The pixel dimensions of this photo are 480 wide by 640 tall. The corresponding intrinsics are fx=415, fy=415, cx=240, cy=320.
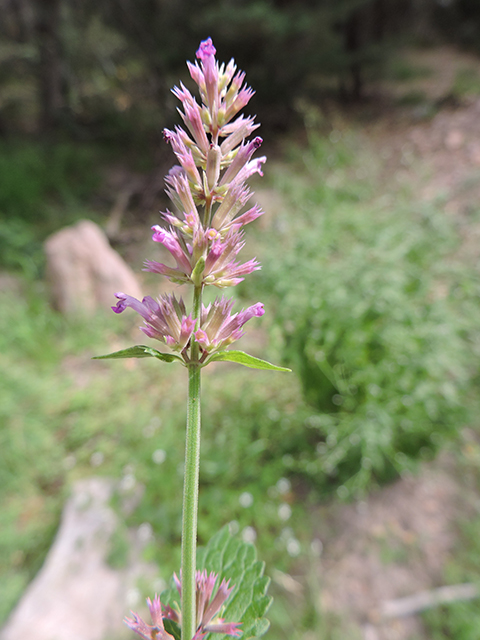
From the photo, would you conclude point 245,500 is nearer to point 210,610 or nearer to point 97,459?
point 97,459

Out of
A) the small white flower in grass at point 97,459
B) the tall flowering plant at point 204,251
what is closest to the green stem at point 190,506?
the tall flowering plant at point 204,251

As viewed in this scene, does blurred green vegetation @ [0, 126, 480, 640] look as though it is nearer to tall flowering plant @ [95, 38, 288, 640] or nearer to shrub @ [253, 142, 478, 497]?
shrub @ [253, 142, 478, 497]

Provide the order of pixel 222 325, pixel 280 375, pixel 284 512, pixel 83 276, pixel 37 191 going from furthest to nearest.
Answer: pixel 37 191 → pixel 83 276 → pixel 280 375 → pixel 284 512 → pixel 222 325

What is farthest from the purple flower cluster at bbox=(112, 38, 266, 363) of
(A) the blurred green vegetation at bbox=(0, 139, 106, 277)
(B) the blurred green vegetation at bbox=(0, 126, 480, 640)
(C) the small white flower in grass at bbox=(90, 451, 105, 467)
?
(A) the blurred green vegetation at bbox=(0, 139, 106, 277)

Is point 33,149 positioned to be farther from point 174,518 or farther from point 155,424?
point 174,518

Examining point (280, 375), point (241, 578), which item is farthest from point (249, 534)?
point (241, 578)

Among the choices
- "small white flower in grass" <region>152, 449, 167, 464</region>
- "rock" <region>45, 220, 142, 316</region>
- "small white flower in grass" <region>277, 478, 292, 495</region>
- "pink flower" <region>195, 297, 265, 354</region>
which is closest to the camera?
"pink flower" <region>195, 297, 265, 354</region>
